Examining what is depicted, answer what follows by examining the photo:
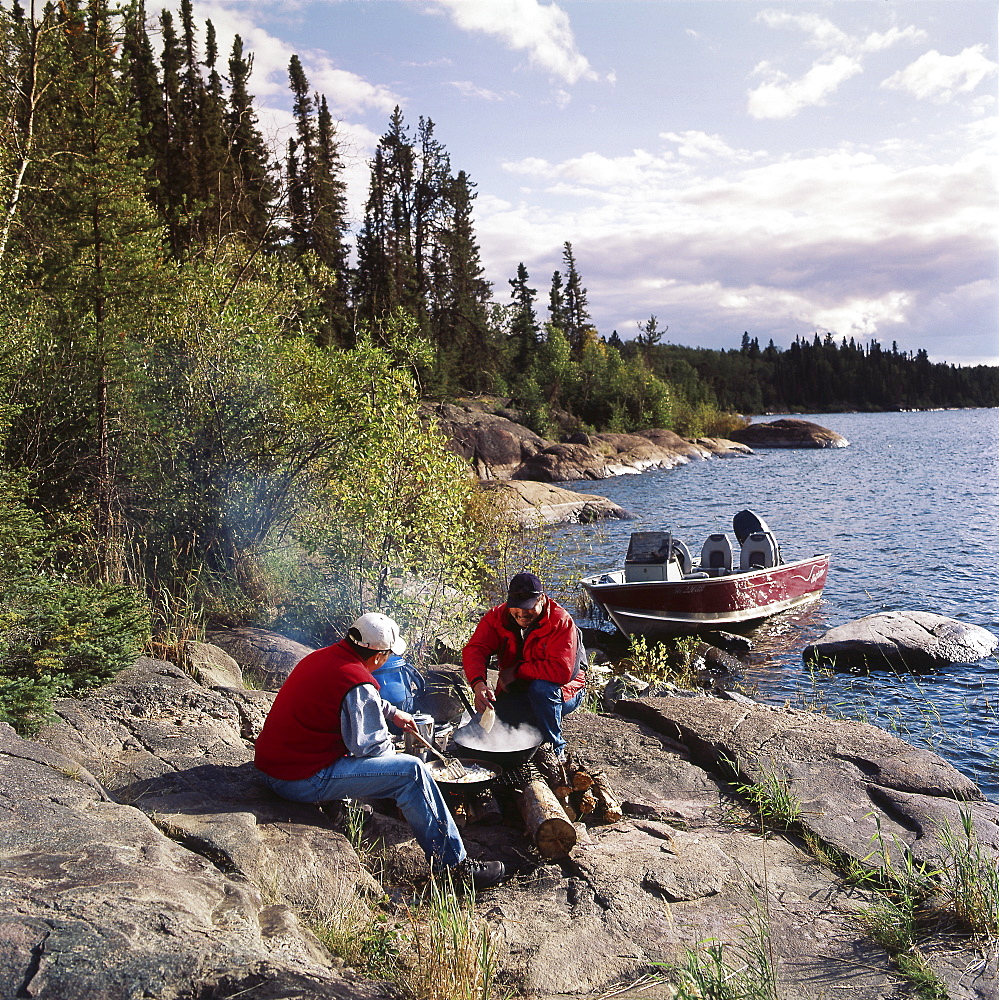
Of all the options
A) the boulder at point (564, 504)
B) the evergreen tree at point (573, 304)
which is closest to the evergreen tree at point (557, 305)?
the evergreen tree at point (573, 304)

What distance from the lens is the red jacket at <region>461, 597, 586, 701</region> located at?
657 centimetres

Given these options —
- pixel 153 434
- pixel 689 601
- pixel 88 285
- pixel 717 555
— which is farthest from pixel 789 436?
pixel 88 285

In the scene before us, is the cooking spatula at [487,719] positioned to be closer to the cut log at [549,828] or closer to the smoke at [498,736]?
the smoke at [498,736]

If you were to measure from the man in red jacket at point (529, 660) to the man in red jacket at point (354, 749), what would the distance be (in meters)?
1.33

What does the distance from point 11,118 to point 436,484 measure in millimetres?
6986

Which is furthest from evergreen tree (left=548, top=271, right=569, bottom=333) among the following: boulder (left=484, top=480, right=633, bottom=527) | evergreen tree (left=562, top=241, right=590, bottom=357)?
boulder (left=484, top=480, right=633, bottom=527)

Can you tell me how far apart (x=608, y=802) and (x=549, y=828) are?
0.95m

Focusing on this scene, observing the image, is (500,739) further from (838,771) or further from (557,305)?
(557,305)

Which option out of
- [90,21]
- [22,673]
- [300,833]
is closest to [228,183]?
[90,21]

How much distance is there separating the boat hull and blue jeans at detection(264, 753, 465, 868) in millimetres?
10549

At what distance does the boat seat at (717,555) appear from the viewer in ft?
57.8

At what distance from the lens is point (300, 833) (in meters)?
4.89

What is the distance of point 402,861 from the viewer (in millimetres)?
5227

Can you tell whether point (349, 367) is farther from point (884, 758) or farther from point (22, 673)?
point (884, 758)
